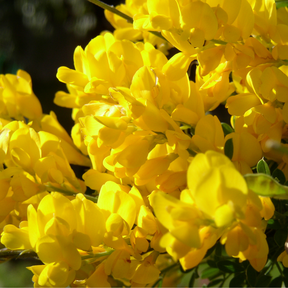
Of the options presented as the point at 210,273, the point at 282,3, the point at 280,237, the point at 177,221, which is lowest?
the point at 210,273

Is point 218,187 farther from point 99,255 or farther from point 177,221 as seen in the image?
point 99,255

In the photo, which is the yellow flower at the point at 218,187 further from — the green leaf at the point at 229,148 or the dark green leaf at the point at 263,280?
the dark green leaf at the point at 263,280

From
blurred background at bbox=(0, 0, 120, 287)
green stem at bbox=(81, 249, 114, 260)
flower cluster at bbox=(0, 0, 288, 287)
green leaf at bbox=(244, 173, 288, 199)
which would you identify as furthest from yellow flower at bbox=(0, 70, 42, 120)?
blurred background at bbox=(0, 0, 120, 287)

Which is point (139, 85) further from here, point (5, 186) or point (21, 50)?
point (21, 50)

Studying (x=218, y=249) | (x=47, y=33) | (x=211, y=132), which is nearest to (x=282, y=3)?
(x=211, y=132)

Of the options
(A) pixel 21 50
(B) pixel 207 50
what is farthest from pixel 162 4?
(A) pixel 21 50

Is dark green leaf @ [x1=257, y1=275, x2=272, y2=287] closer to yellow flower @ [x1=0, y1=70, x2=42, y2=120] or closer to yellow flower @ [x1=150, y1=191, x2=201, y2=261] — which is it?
yellow flower @ [x1=150, y1=191, x2=201, y2=261]
